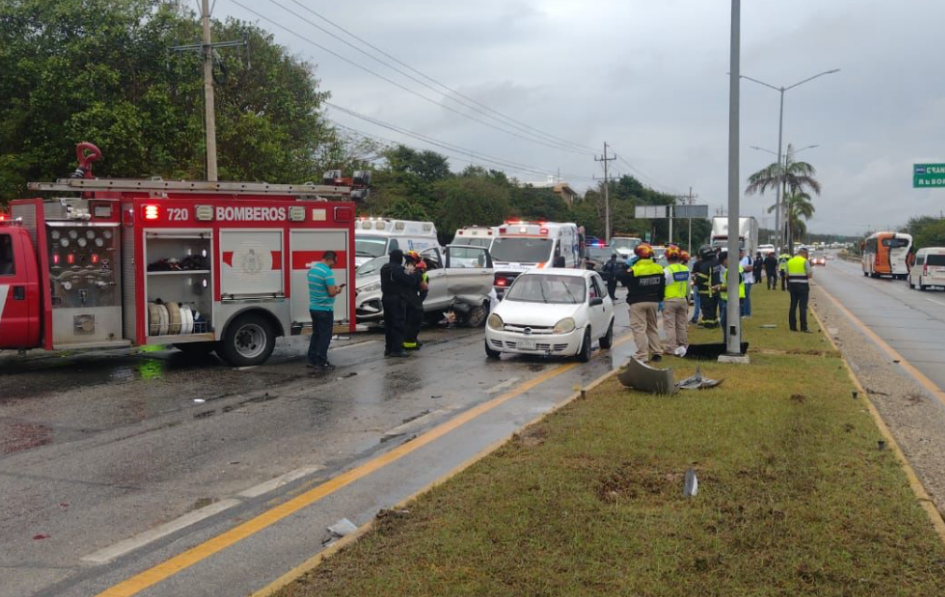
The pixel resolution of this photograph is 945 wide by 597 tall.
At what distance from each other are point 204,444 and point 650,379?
4817 mm

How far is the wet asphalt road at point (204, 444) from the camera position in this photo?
5.30 m

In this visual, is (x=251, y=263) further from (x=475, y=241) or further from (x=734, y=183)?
(x=475, y=241)

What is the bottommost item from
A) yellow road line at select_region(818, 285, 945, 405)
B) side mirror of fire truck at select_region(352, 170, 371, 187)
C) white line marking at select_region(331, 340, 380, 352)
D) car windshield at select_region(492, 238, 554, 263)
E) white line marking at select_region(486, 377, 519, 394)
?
yellow road line at select_region(818, 285, 945, 405)

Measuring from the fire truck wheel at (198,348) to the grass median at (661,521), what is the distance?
21.6 feet

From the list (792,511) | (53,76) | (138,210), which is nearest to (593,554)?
(792,511)

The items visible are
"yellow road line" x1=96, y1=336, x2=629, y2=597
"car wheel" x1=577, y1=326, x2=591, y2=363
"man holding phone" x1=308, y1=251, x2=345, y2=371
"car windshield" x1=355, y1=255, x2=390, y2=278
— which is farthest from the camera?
"car windshield" x1=355, y1=255, x2=390, y2=278

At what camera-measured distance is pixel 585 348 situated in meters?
14.1

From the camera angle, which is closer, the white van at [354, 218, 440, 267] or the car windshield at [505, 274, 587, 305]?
the car windshield at [505, 274, 587, 305]

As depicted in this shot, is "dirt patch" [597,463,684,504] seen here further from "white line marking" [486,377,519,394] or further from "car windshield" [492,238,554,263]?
"car windshield" [492,238,554,263]

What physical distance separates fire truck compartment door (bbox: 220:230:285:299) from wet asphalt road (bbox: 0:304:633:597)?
1.15 meters

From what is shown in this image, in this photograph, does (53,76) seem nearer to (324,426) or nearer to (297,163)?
(297,163)

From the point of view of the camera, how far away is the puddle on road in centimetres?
800

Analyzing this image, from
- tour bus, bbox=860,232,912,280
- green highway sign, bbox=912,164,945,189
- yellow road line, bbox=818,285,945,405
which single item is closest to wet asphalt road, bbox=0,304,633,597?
yellow road line, bbox=818,285,945,405

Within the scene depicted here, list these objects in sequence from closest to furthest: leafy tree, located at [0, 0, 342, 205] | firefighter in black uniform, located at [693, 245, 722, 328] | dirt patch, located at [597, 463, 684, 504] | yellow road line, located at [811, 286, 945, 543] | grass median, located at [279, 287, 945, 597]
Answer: grass median, located at [279, 287, 945, 597] → yellow road line, located at [811, 286, 945, 543] → dirt patch, located at [597, 463, 684, 504] → firefighter in black uniform, located at [693, 245, 722, 328] → leafy tree, located at [0, 0, 342, 205]
